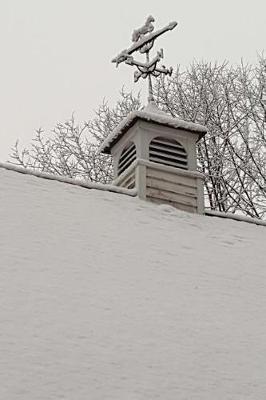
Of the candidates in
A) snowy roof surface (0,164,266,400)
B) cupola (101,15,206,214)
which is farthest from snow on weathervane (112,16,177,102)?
snowy roof surface (0,164,266,400)

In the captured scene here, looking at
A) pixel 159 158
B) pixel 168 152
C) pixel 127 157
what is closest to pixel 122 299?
pixel 159 158

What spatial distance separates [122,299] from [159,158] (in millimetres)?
3247

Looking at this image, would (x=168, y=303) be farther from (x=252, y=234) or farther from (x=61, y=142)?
(x=61, y=142)

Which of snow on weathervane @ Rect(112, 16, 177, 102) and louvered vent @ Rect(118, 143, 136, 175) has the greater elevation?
snow on weathervane @ Rect(112, 16, 177, 102)

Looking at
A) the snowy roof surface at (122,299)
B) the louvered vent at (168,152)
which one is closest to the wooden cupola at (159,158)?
the louvered vent at (168,152)

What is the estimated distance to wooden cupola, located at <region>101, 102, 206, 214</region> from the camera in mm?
8594

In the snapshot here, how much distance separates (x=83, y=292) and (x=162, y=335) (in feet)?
2.46

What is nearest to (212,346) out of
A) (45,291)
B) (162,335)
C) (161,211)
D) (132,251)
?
(162,335)

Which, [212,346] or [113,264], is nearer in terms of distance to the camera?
[212,346]

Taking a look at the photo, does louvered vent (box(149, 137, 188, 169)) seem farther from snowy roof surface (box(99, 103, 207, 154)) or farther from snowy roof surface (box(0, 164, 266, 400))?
snowy roof surface (box(0, 164, 266, 400))

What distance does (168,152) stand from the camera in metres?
9.05

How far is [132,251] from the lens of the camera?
7070 mm

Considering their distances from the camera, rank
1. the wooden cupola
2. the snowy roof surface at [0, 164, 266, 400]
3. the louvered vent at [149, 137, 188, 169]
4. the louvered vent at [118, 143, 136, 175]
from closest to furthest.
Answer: the snowy roof surface at [0, 164, 266, 400], the wooden cupola, the louvered vent at [149, 137, 188, 169], the louvered vent at [118, 143, 136, 175]

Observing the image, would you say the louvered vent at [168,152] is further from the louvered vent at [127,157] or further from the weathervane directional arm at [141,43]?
the weathervane directional arm at [141,43]
